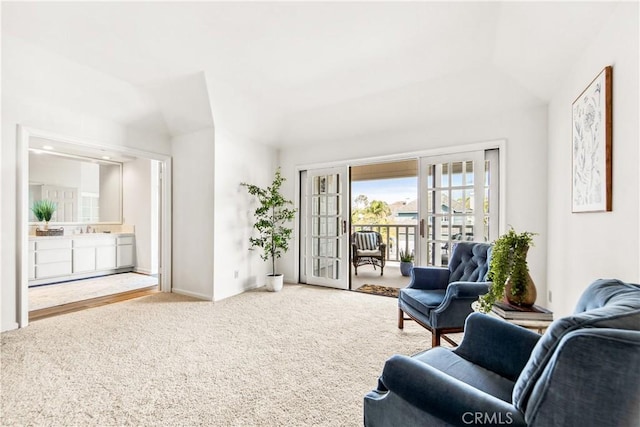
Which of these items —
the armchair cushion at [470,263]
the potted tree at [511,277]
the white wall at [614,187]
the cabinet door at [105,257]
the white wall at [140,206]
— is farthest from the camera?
the white wall at [140,206]

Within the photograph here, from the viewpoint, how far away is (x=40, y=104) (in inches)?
118

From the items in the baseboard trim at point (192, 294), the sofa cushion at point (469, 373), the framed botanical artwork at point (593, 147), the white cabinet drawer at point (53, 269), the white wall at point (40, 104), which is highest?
the white wall at point (40, 104)

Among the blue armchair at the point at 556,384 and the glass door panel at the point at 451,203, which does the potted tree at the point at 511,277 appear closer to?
the blue armchair at the point at 556,384

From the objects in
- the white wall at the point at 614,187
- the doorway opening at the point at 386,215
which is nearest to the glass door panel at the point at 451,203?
the doorway opening at the point at 386,215

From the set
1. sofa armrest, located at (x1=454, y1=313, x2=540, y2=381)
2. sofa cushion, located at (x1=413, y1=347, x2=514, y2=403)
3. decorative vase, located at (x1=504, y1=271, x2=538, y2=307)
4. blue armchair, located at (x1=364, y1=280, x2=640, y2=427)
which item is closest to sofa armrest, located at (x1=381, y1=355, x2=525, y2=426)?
blue armchair, located at (x1=364, y1=280, x2=640, y2=427)

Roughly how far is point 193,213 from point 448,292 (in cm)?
337

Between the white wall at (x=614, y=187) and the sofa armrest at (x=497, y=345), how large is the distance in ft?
2.44

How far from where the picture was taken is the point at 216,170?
383cm

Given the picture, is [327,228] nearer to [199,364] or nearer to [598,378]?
[199,364]

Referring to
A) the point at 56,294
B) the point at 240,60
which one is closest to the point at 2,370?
the point at 56,294

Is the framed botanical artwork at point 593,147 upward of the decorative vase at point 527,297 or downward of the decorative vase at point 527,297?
upward

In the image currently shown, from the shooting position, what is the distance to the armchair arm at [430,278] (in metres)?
2.73

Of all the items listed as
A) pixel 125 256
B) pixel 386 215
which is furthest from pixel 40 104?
pixel 386 215

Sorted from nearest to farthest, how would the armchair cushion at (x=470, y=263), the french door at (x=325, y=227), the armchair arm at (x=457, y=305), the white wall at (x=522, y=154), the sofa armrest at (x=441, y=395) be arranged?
the sofa armrest at (x=441, y=395), the armchair arm at (x=457, y=305), the armchair cushion at (x=470, y=263), the white wall at (x=522, y=154), the french door at (x=325, y=227)
